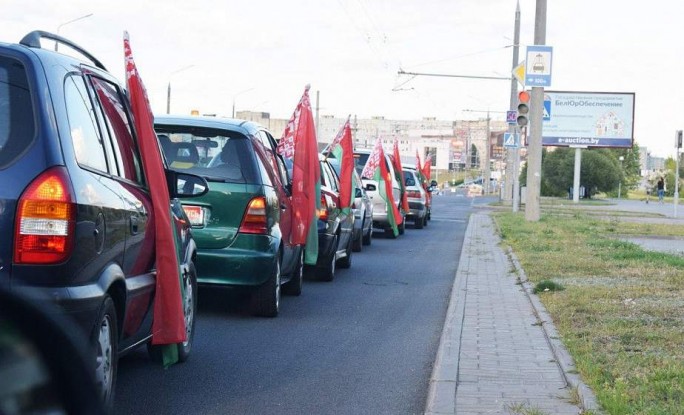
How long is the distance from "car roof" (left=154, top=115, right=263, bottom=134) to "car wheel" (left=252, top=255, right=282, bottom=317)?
1183 millimetres

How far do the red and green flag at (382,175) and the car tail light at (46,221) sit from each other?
18486 millimetres

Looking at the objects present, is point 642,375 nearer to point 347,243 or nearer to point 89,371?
point 89,371

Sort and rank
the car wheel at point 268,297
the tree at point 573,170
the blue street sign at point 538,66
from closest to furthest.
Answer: the car wheel at point 268,297 → the blue street sign at point 538,66 → the tree at point 573,170

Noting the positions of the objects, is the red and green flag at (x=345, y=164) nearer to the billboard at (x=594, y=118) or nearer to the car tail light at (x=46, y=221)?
the car tail light at (x=46, y=221)

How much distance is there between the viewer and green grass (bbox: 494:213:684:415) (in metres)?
5.98

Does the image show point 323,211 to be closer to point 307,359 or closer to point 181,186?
point 307,359

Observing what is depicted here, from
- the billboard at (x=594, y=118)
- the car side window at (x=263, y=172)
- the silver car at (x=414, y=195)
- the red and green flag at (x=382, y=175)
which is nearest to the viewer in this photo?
the car side window at (x=263, y=172)

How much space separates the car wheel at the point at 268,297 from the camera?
9297 millimetres

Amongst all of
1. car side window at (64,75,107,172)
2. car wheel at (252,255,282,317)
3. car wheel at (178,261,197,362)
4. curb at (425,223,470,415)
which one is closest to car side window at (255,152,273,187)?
car wheel at (252,255,282,317)

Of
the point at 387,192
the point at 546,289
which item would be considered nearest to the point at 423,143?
the point at 387,192

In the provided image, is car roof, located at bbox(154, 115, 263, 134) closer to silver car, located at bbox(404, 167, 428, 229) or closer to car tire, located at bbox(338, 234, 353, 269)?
car tire, located at bbox(338, 234, 353, 269)

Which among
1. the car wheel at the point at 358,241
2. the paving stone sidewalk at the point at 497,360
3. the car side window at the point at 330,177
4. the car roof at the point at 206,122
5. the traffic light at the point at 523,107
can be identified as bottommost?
the car wheel at the point at 358,241

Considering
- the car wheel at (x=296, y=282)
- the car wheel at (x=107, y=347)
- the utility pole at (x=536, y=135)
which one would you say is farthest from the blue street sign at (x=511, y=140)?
the car wheel at (x=107, y=347)

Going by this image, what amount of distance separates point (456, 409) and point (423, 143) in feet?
553
